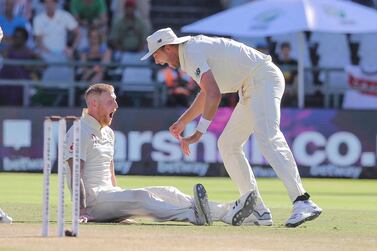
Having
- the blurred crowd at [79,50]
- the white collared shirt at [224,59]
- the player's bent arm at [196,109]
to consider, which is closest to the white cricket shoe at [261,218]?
the player's bent arm at [196,109]

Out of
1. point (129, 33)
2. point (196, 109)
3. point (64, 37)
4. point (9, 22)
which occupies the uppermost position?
point (9, 22)

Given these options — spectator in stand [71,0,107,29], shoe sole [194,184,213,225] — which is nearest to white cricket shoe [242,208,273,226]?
shoe sole [194,184,213,225]

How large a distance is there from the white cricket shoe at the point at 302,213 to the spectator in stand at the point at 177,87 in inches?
466

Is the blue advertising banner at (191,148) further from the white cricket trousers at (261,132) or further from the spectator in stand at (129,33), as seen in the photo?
the white cricket trousers at (261,132)

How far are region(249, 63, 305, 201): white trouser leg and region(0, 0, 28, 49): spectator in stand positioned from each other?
13053 millimetres

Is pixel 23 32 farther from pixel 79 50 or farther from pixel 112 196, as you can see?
pixel 112 196

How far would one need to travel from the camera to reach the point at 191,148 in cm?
2142

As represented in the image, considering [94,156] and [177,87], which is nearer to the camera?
[94,156]

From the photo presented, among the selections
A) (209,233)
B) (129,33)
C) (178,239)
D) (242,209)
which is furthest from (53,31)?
(178,239)

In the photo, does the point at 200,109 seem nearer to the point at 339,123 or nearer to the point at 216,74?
the point at 216,74

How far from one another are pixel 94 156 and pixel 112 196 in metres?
0.40

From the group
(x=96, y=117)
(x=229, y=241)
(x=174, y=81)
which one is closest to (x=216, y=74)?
(x=96, y=117)

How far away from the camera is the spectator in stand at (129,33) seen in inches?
953

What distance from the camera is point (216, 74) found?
437 inches
